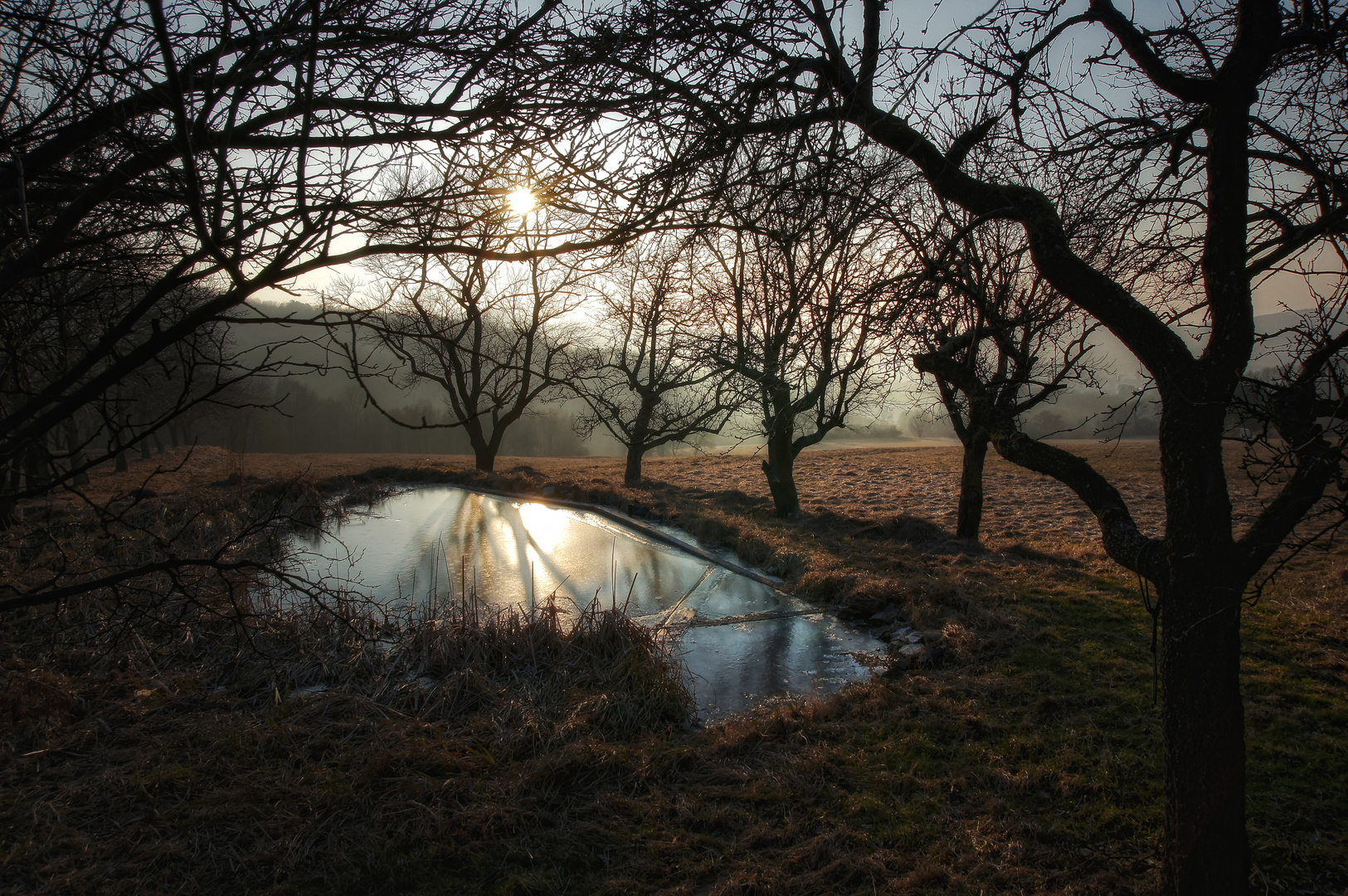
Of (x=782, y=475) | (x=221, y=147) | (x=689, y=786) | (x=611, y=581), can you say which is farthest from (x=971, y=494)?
(x=221, y=147)

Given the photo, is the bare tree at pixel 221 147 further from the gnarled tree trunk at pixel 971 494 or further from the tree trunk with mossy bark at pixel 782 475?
the tree trunk with mossy bark at pixel 782 475

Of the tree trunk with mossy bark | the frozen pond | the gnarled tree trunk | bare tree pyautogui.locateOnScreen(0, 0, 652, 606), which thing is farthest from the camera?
the tree trunk with mossy bark

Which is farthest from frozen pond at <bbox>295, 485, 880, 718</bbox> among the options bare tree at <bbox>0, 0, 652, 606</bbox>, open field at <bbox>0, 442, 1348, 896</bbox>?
bare tree at <bbox>0, 0, 652, 606</bbox>

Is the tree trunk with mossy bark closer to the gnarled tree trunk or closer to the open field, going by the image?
the gnarled tree trunk

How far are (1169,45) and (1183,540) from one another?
2.62 metres

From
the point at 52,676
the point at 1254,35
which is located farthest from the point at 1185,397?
the point at 52,676

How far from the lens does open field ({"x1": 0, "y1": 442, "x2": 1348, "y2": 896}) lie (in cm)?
311

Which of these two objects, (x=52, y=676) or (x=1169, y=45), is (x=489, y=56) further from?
(x=52, y=676)

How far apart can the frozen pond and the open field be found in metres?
0.84

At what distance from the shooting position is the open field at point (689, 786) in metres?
3.11

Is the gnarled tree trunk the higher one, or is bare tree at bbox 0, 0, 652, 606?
bare tree at bbox 0, 0, 652, 606

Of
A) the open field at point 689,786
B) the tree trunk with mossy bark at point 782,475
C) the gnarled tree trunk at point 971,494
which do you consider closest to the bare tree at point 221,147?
the open field at point 689,786

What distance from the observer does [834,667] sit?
5992 millimetres

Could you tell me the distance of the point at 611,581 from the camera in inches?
350
